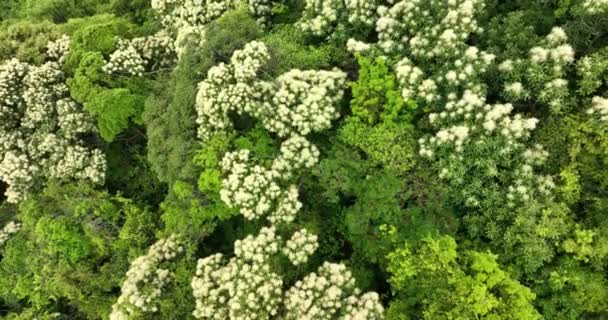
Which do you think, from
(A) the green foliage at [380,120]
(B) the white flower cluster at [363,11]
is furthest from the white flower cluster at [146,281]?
(B) the white flower cluster at [363,11]

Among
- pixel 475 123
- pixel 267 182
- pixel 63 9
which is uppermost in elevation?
pixel 475 123

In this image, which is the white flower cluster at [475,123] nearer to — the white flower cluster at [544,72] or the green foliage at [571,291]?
the white flower cluster at [544,72]

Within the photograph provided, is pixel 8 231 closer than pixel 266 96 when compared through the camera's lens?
No

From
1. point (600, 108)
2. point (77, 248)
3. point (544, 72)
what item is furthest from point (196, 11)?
point (600, 108)

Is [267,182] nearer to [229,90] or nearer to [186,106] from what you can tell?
[229,90]

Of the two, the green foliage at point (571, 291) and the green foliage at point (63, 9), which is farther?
the green foliage at point (63, 9)

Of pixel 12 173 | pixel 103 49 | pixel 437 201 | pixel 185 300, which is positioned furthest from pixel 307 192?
pixel 12 173
